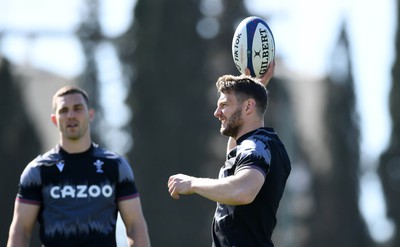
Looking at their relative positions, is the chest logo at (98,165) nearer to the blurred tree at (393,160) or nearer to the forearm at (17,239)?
the forearm at (17,239)

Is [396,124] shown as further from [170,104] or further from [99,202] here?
[99,202]

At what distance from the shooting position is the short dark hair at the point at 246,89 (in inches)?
357

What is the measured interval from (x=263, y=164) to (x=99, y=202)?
2.37 meters

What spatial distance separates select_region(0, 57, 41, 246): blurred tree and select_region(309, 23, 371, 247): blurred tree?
12.4 meters

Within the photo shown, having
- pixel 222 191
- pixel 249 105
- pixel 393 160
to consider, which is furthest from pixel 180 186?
pixel 393 160

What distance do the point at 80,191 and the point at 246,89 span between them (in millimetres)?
2258

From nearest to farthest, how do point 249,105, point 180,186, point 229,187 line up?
point 229,187
point 180,186
point 249,105

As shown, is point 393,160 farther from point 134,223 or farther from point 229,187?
point 229,187

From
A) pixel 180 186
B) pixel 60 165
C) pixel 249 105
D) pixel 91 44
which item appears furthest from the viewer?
pixel 91 44

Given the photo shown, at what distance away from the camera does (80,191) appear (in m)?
10.6

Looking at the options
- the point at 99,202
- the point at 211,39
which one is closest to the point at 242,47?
the point at 99,202

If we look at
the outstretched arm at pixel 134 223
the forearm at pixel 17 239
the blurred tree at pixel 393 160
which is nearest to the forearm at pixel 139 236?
the outstretched arm at pixel 134 223

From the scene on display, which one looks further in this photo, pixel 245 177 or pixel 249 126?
pixel 249 126

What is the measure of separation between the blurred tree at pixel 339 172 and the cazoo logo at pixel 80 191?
114 feet
